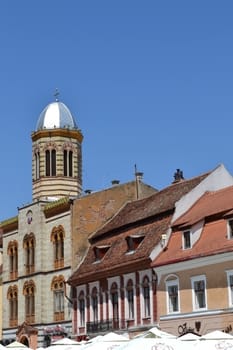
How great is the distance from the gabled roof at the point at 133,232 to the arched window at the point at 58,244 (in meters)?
2.45

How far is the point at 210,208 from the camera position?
42938 mm

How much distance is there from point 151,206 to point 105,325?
7772 mm

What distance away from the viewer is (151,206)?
166 feet

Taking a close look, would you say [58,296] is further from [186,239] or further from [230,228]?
[230,228]

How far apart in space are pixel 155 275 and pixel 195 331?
4.71 meters

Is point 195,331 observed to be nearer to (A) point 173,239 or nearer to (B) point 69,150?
(A) point 173,239

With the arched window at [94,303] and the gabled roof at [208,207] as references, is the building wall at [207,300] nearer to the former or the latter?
the gabled roof at [208,207]

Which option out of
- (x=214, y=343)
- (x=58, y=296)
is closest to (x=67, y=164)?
(x=58, y=296)

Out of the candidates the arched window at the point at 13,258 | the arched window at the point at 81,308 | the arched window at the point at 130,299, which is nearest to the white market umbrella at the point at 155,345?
the arched window at the point at 130,299

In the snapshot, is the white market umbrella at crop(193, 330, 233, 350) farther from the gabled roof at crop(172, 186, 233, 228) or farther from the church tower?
the church tower

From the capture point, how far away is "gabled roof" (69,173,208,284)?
46.3 m

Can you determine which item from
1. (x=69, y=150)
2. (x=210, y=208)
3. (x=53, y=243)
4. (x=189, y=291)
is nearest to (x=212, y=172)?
(x=210, y=208)

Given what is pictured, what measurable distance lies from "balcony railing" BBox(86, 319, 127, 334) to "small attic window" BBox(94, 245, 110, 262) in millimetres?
4184

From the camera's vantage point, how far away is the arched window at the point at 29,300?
191 ft
